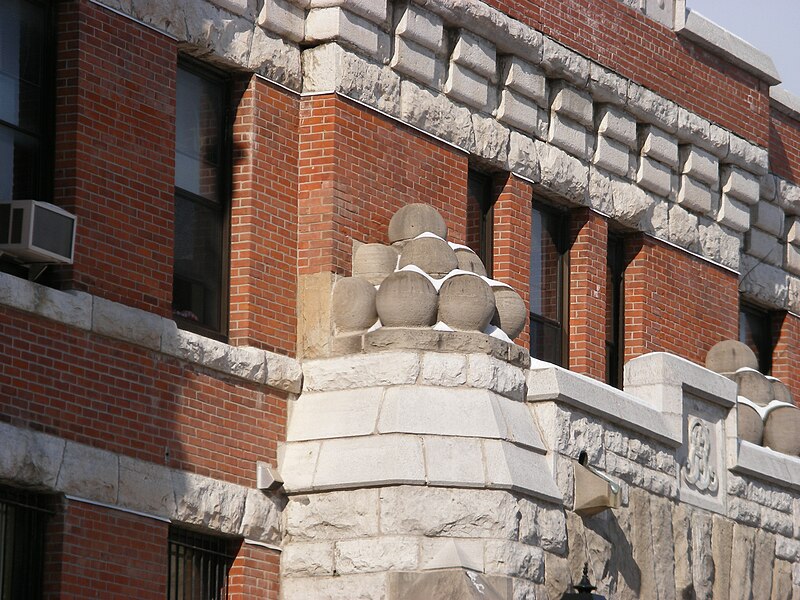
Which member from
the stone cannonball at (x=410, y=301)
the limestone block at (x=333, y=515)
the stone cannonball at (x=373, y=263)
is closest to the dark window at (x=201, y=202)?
the stone cannonball at (x=373, y=263)

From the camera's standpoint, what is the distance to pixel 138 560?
14914mm

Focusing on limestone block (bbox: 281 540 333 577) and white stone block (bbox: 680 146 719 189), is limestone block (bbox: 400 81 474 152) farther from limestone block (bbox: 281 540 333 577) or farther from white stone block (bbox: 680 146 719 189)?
limestone block (bbox: 281 540 333 577)

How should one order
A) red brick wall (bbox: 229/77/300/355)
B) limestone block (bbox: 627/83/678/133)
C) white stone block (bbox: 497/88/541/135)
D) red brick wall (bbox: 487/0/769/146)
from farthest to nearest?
limestone block (bbox: 627/83/678/133) < red brick wall (bbox: 487/0/769/146) < white stone block (bbox: 497/88/541/135) < red brick wall (bbox: 229/77/300/355)

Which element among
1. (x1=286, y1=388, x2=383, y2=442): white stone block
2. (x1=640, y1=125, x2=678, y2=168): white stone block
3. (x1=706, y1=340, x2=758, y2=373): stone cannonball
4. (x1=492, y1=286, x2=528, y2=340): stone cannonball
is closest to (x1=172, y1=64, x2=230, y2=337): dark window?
(x1=286, y1=388, x2=383, y2=442): white stone block

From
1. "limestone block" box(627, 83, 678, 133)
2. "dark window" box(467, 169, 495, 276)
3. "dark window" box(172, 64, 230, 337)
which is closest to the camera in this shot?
"dark window" box(172, 64, 230, 337)

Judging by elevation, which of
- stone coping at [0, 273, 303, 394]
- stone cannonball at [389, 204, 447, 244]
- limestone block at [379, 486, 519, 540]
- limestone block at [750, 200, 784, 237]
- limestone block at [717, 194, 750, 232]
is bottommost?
limestone block at [379, 486, 519, 540]

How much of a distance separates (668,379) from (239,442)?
4.51 meters

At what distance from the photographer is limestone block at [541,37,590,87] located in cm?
1948

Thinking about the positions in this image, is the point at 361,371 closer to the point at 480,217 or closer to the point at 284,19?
the point at 284,19

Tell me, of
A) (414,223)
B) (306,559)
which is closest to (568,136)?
(414,223)

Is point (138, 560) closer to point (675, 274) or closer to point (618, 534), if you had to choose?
point (618, 534)

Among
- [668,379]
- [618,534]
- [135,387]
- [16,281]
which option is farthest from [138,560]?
[668,379]

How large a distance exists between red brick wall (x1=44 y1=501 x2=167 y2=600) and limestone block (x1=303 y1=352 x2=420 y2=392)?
1938 millimetres

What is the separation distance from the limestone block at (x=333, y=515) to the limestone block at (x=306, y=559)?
60 mm
